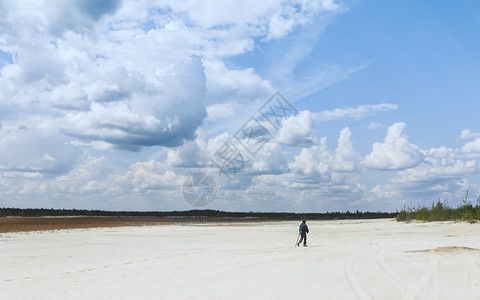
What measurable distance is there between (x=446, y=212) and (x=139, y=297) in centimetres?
4902

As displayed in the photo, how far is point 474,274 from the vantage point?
1505 cm

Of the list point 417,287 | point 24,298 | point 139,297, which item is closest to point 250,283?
point 139,297

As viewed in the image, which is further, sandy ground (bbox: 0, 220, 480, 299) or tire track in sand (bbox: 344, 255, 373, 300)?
sandy ground (bbox: 0, 220, 480, 299)

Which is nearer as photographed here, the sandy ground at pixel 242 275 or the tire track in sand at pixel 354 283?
the tire track in sand at pixel 354 283

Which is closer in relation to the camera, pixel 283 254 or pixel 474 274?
pixel 474 274

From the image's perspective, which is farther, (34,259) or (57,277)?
(34,259)

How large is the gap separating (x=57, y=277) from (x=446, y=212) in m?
48.4

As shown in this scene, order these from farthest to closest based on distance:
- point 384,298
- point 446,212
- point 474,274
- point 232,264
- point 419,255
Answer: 1. point 446,212
2. point 419,255
3. point 232,264
4. point 474,274
5. point 384,298

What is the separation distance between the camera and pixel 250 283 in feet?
46.5

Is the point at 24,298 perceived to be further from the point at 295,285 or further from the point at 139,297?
the point at 295,285

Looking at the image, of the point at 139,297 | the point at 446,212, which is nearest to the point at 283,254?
the point at 139,297

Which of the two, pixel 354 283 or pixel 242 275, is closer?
pixel 354 283

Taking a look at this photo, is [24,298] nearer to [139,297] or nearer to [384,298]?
[139,297]

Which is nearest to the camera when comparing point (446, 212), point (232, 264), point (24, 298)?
point (24, 298)
